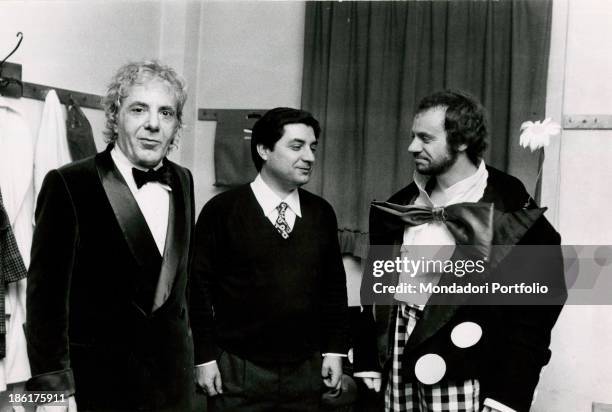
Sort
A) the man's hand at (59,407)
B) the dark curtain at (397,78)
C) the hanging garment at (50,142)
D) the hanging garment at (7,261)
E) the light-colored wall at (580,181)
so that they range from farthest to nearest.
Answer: the dark curtain at (397,78) → the light-colored wall at (580,181) → the hanging garment at (50,142) → the hanging garment at (7,261) → the man's hand at (59,407)

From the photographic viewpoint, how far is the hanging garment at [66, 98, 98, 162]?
2.62 m

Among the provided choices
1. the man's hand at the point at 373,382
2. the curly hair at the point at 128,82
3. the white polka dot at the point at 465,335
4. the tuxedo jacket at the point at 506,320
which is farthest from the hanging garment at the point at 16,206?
the white polka dot at the point at 465,335

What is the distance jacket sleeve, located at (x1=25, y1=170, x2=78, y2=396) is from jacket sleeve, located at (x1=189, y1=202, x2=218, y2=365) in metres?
0.36

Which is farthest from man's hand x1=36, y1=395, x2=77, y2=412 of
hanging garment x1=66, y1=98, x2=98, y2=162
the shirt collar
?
hanging garment x1=66, y1=98, x2=98, y2=162

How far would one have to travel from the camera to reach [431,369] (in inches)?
61.5

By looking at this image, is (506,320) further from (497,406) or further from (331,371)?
(331,371)

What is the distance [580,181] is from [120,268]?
7.08 feet

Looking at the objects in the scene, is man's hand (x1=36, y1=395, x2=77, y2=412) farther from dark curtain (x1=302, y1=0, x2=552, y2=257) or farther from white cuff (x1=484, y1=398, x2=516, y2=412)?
dark curtain (x1=302, y1=0, x2=552, y2=257)

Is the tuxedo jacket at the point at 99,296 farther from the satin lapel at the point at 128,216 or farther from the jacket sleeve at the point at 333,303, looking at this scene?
the jacket sleeve at the point at 333,303

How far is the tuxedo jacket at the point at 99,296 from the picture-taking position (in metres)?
1.45

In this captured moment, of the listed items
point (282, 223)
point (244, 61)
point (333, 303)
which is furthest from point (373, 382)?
point (244, 61)

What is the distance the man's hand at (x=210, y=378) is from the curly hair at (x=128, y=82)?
0.67 m

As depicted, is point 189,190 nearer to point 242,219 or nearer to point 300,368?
point 242,219

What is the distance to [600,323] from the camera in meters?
2.72
